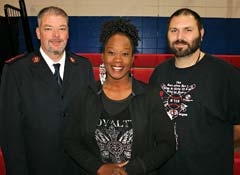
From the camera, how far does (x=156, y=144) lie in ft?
5.98

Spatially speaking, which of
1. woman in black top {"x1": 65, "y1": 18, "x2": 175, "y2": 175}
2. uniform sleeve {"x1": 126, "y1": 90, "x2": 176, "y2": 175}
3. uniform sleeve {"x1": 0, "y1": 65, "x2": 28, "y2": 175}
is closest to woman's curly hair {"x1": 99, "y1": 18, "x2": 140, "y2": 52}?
woman in black top {"x1": 65, "y1": 18, "x2": 175, "y2": 175}

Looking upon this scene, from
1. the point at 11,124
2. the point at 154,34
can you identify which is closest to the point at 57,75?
the point at 11,124

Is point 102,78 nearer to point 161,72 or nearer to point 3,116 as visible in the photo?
point 161,72

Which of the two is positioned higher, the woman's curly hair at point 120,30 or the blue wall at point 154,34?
the woman's curly hair at point 120,30

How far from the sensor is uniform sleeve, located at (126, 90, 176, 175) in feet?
5.62

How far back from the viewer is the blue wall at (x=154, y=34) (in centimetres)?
730

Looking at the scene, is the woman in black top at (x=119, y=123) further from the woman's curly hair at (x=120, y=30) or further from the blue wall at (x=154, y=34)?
the blue wall at (x=154, y=34)

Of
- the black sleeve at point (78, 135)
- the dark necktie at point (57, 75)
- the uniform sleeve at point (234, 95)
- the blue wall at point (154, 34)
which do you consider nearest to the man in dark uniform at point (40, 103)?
the dark necktie at point (57, 75)

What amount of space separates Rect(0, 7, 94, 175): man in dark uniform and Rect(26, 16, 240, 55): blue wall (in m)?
5.15

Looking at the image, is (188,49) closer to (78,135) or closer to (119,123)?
(119,123)

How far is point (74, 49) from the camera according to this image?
747 centimetres

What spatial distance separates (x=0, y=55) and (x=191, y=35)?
3877 millimetres

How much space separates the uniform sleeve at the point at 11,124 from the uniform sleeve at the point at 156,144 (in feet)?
2.76

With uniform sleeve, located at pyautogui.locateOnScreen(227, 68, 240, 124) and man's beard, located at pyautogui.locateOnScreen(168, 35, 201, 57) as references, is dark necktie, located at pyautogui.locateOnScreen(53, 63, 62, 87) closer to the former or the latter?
man's beard, located at pyautogui.locateOnScreen(168, 35, 201, 57)
